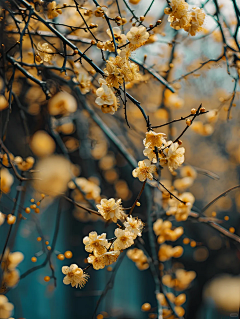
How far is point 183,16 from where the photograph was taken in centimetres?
48

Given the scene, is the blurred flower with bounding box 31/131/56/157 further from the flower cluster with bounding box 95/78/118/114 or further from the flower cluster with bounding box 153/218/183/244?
the flower cluster with bounding box 95/78/118/114

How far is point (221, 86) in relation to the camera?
201 cm

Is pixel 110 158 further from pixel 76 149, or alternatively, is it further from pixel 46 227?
pixel 46 227

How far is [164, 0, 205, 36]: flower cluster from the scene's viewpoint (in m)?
0.47

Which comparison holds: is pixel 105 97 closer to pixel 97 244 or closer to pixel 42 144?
pixel 97 244

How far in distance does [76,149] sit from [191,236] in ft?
4.11

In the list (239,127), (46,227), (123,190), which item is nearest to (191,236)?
(123,190)

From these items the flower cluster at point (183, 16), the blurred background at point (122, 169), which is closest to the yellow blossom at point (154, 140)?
the flower cluster at point (183, 16)

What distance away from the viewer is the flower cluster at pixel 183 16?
Answer: 18.7 inches

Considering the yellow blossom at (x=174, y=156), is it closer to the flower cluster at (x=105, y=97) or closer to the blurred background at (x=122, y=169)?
the flower cluster at (x=105, y=97)

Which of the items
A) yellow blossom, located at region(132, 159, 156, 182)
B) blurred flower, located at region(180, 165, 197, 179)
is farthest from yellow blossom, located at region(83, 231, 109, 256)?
blurred flower, located at region(180, 165, 197, 179)

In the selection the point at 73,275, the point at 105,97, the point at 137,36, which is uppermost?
the point at 137,36

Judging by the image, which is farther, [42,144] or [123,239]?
[42,144]

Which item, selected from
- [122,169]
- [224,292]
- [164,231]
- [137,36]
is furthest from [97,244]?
[224,292]
